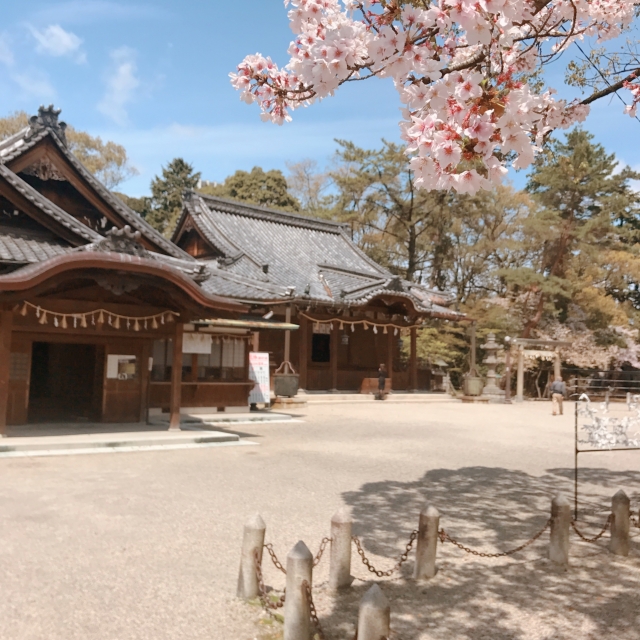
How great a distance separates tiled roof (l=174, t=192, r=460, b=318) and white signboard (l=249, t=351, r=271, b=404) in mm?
4298

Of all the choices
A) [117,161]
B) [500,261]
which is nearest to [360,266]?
[500,261]

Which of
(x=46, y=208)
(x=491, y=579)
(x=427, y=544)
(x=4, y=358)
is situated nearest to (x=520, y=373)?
(x=46, y=208)

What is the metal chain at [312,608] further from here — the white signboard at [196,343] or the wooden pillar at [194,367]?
the wooden pillar at [194,367]

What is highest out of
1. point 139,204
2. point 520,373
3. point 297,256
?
point 139,204

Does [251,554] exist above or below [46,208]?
below

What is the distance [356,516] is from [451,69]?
474 centimetres

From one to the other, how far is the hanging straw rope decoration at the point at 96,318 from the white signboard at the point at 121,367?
1.06 metres

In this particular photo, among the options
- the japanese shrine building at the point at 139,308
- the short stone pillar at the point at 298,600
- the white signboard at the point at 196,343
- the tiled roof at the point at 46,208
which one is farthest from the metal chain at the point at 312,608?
the white signboard at the point at 196,343

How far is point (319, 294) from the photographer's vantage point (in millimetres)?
24547

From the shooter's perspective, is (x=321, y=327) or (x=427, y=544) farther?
(x=321, y=327)

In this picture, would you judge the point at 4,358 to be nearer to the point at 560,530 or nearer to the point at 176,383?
the point at 176,383

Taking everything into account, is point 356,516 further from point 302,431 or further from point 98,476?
point 302,431

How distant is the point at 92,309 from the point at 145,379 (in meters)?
2.44

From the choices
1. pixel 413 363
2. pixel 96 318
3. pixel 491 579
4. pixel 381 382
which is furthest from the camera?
pixel 413 363
